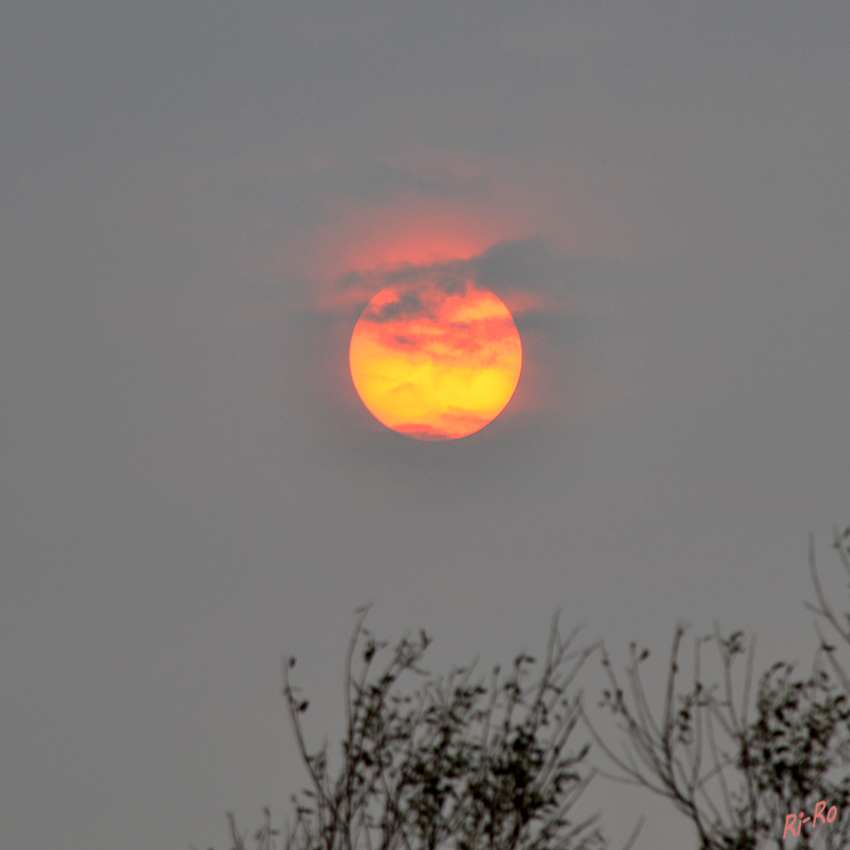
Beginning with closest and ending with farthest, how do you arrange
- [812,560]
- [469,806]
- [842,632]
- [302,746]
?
[812,560] → [842,632] → [302,746] → [469,806]

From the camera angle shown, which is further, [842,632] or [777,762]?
[777,762]

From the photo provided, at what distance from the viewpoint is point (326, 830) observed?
1425cm

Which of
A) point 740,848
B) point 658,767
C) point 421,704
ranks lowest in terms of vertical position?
point 740,848

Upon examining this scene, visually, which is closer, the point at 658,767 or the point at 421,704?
the point at 658,767

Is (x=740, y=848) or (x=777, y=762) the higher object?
(x=777, y=762)

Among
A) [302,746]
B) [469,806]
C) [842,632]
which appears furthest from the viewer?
[469,806]

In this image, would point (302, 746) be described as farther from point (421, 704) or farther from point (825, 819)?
point (825, 819)

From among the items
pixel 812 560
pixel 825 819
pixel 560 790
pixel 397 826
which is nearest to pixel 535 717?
pixel 560 790

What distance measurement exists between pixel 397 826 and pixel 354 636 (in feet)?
7.97

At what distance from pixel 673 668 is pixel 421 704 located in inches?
136

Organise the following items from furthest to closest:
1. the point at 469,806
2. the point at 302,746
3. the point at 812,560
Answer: the point at 469,806 < the point at 302,746 < the point at 812,560

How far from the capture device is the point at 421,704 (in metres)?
15.3

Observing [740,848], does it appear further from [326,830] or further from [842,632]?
[326,830]

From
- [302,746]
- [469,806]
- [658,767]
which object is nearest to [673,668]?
[658,767]
